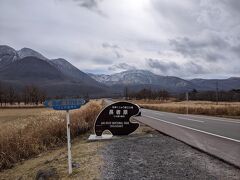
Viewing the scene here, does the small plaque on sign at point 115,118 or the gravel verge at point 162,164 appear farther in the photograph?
the small plaque on sign at point 115,118

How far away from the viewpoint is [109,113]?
47.2 ft

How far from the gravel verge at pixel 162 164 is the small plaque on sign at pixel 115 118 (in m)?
2.74

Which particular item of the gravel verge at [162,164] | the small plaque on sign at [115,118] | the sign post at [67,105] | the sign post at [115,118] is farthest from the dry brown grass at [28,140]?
the sign post at [67,105]

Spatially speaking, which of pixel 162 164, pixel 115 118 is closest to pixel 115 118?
pixel 115 118

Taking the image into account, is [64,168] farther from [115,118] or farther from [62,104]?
[115,118]

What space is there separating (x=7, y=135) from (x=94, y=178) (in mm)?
7839

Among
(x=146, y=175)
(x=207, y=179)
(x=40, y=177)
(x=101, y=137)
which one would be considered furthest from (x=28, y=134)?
(x=207, y=179)

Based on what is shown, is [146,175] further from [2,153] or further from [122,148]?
[2,153]

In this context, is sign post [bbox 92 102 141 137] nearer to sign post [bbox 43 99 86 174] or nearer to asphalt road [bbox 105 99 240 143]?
asphalt road [bbox 105 99 240 143]

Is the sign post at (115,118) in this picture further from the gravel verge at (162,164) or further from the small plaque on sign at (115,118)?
the gravel verge at (162,164)

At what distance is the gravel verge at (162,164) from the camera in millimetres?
7245

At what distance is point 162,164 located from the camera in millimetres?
8352

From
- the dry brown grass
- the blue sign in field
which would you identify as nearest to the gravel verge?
the blue sign in field

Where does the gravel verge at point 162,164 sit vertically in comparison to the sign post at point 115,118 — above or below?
below
